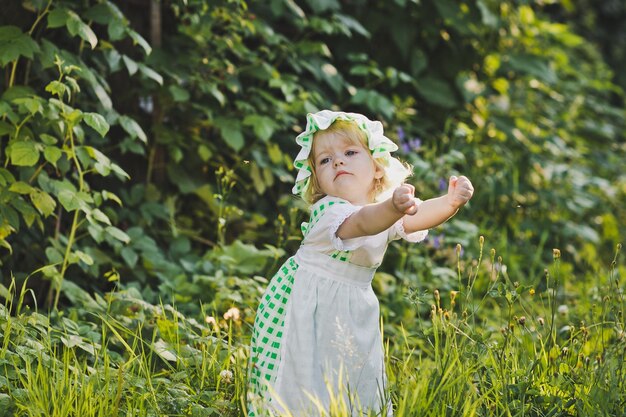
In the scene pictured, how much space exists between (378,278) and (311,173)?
122cm

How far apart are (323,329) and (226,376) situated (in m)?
0.35

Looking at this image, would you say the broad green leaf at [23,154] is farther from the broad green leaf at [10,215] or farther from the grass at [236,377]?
the grass at [236,377]

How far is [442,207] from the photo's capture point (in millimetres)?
2215

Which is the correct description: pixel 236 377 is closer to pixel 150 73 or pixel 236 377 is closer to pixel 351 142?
A: pixel 351 142

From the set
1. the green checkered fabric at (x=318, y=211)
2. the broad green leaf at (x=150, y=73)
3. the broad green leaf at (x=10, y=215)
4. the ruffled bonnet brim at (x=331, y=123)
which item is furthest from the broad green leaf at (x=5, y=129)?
the green checkered fabric at (x=318, y=211)

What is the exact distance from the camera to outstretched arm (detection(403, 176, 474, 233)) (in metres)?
2.18

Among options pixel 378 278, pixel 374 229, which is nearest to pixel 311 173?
pixel 374 229

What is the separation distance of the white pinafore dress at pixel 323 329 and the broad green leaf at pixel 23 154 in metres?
1.03

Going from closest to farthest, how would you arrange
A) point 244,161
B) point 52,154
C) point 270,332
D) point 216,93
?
point 270,332, point 244,161, point 52,154, point 216,93

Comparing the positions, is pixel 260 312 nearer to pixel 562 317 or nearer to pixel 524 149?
pixel 562 317

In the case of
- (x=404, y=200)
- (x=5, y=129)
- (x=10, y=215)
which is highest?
(x=404, y=200)

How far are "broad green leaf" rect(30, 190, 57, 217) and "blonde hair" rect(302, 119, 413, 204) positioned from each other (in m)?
0.96

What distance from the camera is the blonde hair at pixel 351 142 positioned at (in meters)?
2.34

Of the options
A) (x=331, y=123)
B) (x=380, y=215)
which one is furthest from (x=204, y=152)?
(x=380, y=215)
